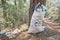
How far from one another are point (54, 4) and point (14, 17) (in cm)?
246

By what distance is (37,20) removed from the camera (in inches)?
104

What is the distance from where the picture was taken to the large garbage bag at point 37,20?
262 centimetres

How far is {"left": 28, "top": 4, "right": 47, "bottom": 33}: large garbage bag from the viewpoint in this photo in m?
2.62

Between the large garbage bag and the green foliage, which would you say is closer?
the large garbage bag

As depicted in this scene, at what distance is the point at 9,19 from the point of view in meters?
4.09

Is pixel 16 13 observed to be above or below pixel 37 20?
below

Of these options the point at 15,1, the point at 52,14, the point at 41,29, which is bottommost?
the point at 52,14

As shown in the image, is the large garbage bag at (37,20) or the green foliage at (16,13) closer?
the large garbage bag at (37,20)

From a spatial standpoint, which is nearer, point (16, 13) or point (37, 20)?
point (37, 20)

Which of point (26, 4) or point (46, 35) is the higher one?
point (26, 4)

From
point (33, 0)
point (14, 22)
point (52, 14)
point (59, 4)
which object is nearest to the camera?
point (33, 0)

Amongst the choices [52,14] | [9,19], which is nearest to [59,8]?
[52,14]

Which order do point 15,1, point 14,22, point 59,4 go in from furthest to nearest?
point 59,4 → point 15,1 → point 14,22

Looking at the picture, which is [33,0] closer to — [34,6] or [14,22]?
[34,6]
